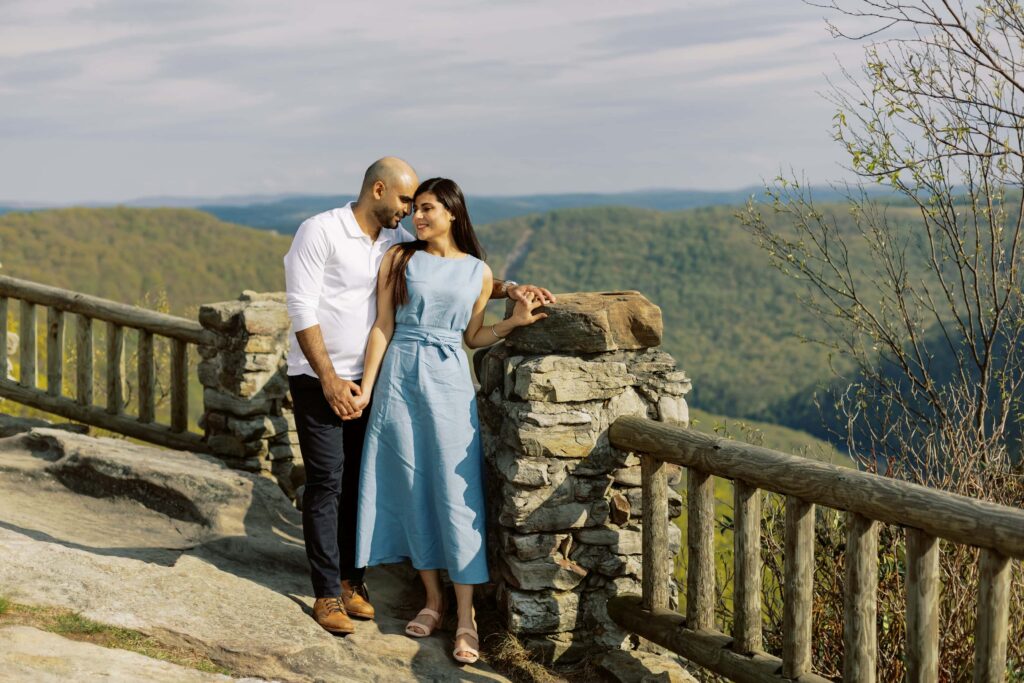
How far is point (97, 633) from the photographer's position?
3.84m

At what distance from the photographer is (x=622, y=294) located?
470 centimetres

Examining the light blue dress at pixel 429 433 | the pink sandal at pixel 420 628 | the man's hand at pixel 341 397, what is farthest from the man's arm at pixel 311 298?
the pink sandal at pixel 420 628

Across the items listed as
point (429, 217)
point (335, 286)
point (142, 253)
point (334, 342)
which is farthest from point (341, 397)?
point (142, 253)

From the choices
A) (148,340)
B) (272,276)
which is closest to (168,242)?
(272,276)

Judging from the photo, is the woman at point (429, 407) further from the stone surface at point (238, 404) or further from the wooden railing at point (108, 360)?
the wooden railing at point (108, 360)

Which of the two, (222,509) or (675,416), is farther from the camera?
(222,509)

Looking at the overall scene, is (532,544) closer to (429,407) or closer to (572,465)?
(572,465)

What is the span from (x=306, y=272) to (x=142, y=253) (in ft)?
277

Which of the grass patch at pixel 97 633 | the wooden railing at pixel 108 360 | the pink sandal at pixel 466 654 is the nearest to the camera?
the grass patch at pixel 97 633

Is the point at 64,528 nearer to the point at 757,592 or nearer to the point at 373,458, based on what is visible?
the point at 373,458

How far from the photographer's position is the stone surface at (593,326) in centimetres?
447

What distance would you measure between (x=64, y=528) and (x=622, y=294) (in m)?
2.97

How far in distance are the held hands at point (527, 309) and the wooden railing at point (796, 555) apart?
24.2 inches

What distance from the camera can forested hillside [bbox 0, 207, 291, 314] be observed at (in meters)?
73.8
